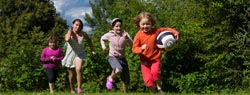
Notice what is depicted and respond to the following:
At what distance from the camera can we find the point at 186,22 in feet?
77.2

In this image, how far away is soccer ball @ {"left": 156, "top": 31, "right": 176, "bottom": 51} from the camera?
10.0 metres

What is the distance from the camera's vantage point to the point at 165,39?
32.8 ft

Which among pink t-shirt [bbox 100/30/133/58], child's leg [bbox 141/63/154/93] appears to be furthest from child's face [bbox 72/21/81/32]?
child's leg [bbox 141/63/154/93]

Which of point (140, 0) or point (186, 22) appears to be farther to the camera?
point (140, 0)

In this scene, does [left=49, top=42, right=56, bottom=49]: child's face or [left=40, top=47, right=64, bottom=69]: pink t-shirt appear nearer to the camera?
[left=40, top=47, right=64, bottom=69]: pink t-shirt

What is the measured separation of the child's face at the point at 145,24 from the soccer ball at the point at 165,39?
24 centimetres

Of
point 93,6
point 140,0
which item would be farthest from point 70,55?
point 93,6

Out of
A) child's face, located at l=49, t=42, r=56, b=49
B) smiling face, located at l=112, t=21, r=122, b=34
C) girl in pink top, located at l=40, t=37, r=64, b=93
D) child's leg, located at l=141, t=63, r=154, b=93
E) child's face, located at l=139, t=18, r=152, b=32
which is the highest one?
smiling face, located at l=112, t=21, r=122, b=34

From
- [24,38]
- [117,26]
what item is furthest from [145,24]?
[24,38]

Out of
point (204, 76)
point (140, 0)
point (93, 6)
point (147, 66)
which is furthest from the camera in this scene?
point (93, 6)

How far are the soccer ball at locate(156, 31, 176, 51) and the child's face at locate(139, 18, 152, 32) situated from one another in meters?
0.24

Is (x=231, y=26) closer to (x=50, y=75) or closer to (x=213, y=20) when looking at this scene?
(x=213, y=20)

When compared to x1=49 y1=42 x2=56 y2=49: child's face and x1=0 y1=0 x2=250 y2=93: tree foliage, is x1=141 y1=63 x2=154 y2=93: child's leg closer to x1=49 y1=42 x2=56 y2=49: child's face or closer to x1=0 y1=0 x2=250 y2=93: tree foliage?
x1=49 y1=42 x2=56 y2=49: child's face

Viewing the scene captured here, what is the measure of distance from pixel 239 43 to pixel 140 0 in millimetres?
10199
